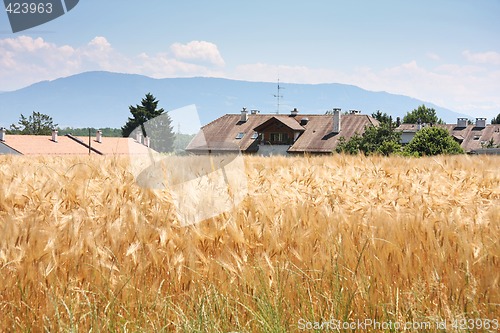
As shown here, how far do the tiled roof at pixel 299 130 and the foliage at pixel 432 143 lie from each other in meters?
10.0

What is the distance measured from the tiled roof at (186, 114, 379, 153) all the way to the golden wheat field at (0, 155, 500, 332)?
48.5 metres

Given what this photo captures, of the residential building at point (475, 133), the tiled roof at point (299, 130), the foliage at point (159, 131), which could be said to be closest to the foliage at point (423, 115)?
the residential building at point (475, 133)

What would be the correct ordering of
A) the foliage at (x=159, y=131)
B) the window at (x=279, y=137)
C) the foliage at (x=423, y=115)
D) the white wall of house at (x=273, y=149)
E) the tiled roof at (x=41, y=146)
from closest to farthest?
the foliage at (x=159, y=131), the white wall of house at (x=273, y=149), the window at (x=279, y=137), the tiled roof at (x=41, y=146), the foliage at (x=423, y=115)

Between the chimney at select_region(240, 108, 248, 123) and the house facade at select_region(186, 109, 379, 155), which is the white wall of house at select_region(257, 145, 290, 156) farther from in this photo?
the chimney at select_region(240, 108, 248, 123)

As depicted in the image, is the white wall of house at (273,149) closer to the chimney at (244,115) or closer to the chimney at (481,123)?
the chimney at (244,115)

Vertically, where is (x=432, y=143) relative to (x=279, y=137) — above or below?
below

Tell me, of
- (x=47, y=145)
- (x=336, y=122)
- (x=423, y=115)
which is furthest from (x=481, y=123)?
(x=47, y=145)

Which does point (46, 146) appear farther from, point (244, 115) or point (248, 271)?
point (248, 271)

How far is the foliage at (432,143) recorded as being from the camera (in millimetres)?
40875

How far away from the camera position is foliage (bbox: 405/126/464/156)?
4088 centimetres

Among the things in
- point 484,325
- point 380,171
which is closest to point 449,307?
point 484,325

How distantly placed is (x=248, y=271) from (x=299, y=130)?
53.5m

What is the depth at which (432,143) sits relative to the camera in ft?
135

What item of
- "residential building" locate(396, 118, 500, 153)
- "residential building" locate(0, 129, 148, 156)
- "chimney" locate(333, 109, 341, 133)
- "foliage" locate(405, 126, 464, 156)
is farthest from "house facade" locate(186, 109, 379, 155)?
"residential building" locate(396, 118, 500, 153)
